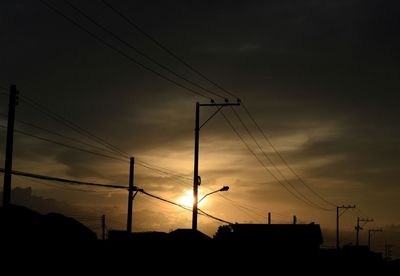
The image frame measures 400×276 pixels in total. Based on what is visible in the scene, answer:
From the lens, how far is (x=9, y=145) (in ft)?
93.7

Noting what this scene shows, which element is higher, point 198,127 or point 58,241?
point 198,127

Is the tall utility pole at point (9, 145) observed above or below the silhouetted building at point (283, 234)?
above

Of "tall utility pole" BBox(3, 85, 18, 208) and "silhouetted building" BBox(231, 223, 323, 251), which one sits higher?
"tall utility pole" BBox(3, 85, 18, 208)

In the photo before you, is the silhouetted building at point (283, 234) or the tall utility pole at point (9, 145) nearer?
the tall utility pole at point (9, 145)

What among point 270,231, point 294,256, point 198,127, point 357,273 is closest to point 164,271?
point 198,127

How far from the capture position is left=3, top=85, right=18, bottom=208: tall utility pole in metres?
27.2

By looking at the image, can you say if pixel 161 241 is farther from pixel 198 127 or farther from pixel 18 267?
pixel 18 267

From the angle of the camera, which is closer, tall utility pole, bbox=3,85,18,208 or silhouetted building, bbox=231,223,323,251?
tall utility pole, bbox=3,85,18,208

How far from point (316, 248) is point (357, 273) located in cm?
1273

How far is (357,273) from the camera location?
73.4m

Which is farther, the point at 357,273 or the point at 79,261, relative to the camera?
the point at 357,273

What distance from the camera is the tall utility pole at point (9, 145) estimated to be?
89.4ft

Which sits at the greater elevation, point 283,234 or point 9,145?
point 9,145

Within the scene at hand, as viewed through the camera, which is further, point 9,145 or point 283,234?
point 283,234
